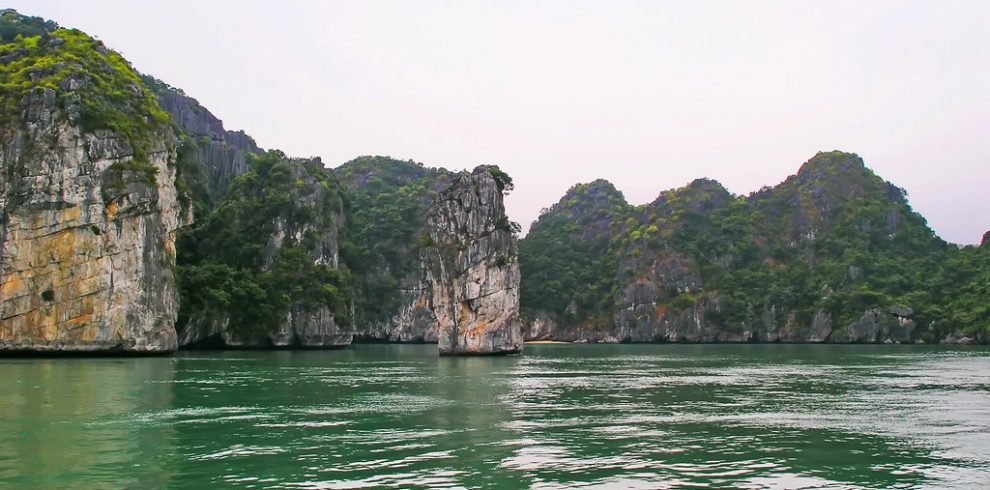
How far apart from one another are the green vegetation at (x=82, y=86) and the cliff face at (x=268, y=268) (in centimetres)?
1819

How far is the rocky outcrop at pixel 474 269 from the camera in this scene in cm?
6706

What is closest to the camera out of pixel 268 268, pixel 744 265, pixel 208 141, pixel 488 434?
pixel 488 434

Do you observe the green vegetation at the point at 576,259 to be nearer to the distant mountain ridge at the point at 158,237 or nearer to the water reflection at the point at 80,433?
the distant mountain ridge at the point at 158,237

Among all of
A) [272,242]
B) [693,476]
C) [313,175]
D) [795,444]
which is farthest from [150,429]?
[313,175]

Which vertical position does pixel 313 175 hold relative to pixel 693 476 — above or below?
above

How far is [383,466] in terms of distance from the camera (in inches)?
592

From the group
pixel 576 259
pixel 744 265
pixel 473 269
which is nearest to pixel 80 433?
pixel 473 269

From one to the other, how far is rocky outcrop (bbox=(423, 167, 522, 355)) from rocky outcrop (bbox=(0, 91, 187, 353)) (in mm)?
21835

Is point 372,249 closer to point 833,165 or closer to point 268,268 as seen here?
point 268,268

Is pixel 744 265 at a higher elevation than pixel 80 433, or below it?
higher

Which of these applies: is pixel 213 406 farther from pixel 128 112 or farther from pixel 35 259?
pixel 128 112

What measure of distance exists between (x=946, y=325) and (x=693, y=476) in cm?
10789

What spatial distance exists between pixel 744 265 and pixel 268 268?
304ft

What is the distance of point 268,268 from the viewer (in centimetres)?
8662
